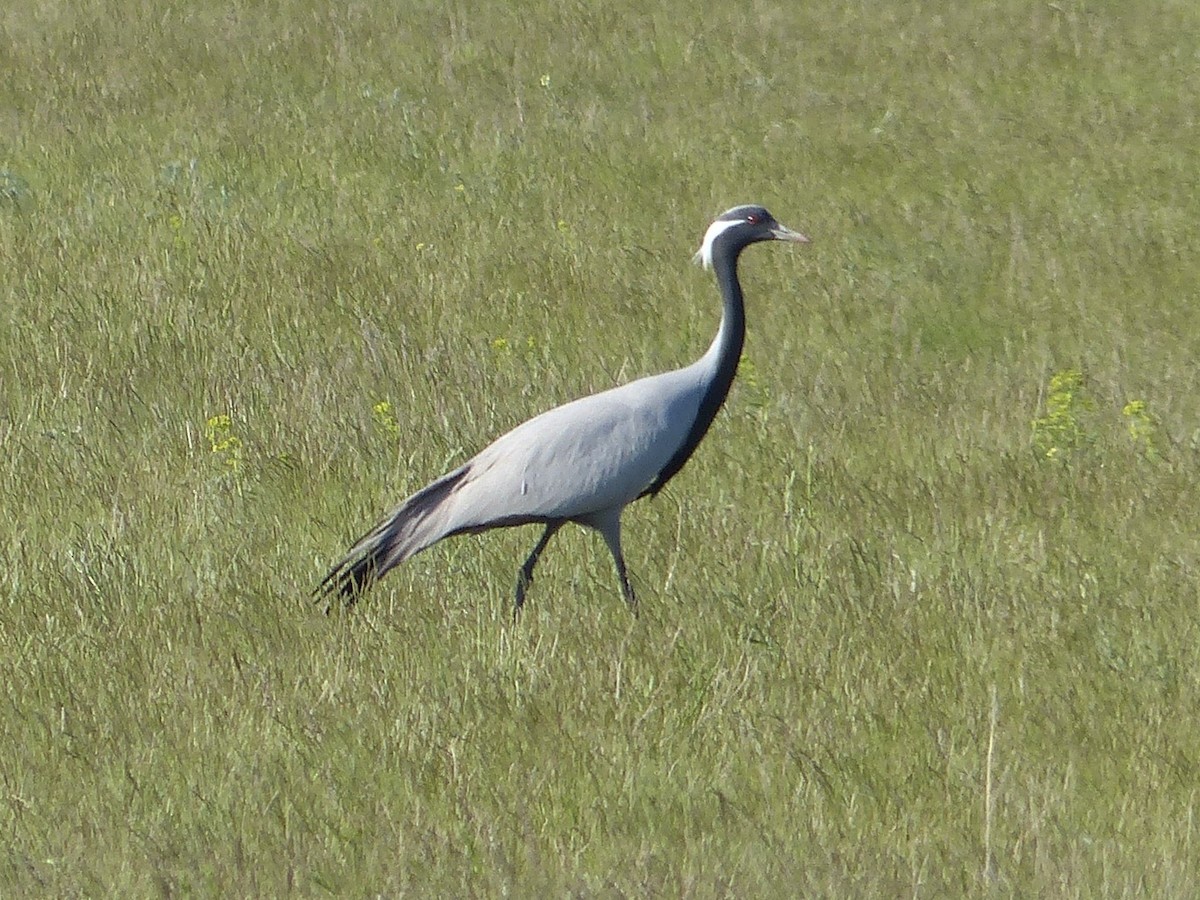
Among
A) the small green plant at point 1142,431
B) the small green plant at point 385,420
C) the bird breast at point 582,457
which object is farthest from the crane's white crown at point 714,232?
the small green plant at point 1142,431

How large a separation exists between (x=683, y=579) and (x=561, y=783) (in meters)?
1.43

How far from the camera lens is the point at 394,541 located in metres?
5.32

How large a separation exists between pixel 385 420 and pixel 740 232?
55.5 inches

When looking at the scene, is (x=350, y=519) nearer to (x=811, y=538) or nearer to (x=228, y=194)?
(x=811, y=538)

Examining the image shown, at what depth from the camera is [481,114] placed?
11398mm

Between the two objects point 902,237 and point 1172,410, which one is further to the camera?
point 902,237

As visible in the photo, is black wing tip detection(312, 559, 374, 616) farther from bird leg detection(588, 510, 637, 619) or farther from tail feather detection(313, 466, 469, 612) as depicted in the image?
bird leg detection(588, 510, 637, 619)

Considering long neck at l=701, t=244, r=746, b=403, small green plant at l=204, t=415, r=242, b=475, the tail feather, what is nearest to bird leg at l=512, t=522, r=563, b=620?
the tail feather

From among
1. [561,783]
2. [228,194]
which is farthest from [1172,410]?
[228,194]

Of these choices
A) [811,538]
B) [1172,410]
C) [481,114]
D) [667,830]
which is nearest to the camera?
[667,830]

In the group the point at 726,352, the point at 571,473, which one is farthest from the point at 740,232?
the point at 571,473

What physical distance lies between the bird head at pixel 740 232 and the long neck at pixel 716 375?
0.74 feet

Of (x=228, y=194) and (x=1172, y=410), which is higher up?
(x=228, y=194)

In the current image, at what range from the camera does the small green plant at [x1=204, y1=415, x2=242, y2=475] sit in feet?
20.5
